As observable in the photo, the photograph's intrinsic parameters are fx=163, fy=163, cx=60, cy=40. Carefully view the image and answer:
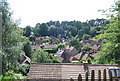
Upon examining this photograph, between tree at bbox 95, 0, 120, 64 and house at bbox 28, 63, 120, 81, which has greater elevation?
tree at bbox 95, 0, 120, 64

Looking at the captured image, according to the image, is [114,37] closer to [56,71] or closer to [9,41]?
[56,71]

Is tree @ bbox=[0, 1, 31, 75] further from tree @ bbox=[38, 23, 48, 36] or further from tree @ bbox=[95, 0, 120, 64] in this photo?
tree @ bbox=[38, 23, 48, 36]

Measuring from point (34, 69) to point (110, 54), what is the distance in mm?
3184

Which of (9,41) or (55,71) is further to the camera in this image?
(9,41)

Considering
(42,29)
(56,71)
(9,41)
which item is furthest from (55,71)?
(42,29)

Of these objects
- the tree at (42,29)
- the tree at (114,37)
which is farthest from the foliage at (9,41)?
the tree at (42,29)

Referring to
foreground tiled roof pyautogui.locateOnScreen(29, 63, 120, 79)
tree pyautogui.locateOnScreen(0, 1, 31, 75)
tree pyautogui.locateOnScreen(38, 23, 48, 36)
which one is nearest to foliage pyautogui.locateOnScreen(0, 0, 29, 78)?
tree pyautogui.locateOnScreen(0, 1, 31, 75)

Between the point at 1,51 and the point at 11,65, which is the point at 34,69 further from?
the point at 11,65

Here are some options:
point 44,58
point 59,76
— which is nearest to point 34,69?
point 59,76

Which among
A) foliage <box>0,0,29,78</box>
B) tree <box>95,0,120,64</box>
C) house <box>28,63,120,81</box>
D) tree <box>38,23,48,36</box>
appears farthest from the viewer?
tree <box>38,23,48,36</box>

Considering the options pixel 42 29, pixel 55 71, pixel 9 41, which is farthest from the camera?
pixel 42 29

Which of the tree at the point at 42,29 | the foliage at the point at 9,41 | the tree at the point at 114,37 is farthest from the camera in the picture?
the tree at the point at 42,29

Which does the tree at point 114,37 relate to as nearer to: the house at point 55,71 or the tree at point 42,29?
the house at point 55,71

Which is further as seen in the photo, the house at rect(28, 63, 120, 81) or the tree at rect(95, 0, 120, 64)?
the tree at rect(95, 0, 120, 64)
